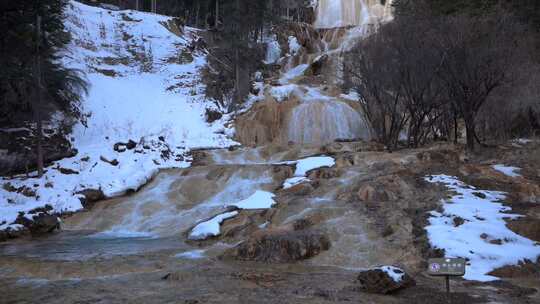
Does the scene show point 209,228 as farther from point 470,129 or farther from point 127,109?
point 127,109

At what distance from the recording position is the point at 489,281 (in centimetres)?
901

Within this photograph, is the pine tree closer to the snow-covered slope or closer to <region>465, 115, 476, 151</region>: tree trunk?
the snow-covered slope

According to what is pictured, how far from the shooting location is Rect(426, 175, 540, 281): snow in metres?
9.87

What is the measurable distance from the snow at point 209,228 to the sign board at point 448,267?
24.7ft

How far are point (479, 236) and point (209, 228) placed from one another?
22.0 feet

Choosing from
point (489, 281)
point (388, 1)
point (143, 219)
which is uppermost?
point (388, 1)

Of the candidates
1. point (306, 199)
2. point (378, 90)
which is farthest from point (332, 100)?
point (306, 199)

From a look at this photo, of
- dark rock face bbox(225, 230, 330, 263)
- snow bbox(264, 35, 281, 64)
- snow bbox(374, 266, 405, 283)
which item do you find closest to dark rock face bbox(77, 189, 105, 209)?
dark rock face bbox(225, 230, 330, 263)

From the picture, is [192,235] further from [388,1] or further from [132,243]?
[388,1]

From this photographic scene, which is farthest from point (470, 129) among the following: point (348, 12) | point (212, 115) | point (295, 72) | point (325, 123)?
point (348, 12)

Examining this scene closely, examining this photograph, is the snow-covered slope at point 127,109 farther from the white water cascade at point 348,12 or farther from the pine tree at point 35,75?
the white water cascade at point 348,12

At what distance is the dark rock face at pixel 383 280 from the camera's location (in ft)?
27.2

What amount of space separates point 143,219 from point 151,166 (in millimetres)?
4587

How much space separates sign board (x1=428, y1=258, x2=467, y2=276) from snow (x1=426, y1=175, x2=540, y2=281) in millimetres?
2558
